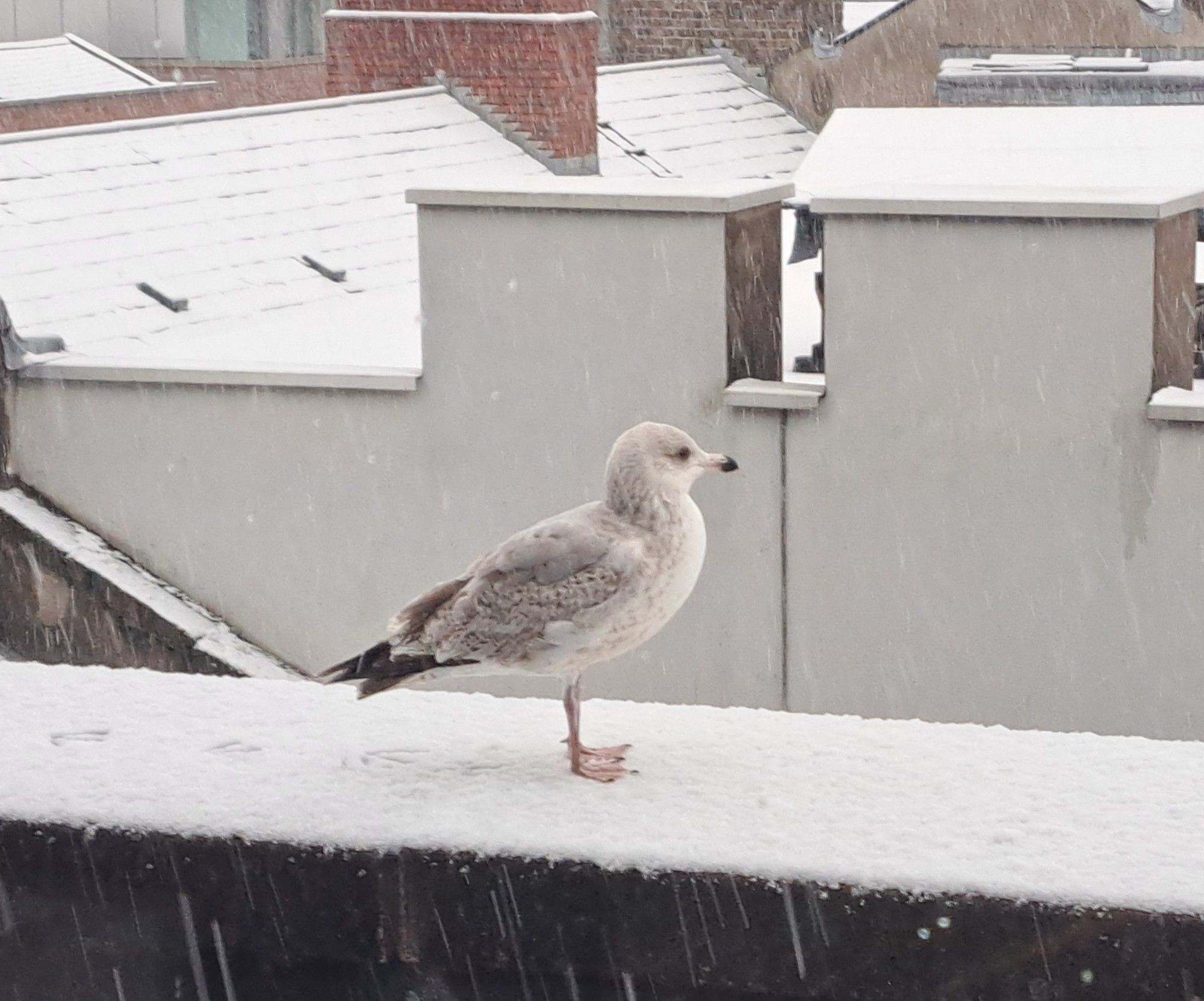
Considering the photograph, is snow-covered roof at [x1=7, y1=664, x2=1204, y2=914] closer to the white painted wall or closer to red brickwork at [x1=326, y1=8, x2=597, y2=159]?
the white painted wall

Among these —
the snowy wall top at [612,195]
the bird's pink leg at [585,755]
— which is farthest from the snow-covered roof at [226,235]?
the bird's pink leg at [585,755]

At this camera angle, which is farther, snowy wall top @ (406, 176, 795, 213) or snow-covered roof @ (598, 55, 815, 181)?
snow-covered roof @ (598, 55, 815, 181)

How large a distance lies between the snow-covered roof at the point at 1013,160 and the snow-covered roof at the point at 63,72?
14447mm

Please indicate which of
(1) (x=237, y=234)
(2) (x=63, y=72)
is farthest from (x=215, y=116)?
(2) (x=63, y=72)

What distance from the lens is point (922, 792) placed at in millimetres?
3359

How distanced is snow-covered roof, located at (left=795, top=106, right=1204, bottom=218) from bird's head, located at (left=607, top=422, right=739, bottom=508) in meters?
6.71

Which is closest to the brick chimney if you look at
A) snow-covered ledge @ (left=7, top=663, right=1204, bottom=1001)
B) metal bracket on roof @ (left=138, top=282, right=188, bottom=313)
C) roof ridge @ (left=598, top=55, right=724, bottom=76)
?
roof ridge @ (left=598, top=55, right=724, bottom=76)

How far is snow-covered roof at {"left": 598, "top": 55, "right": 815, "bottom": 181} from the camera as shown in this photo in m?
19.9

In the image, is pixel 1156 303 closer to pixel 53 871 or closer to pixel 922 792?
pixel 922 792

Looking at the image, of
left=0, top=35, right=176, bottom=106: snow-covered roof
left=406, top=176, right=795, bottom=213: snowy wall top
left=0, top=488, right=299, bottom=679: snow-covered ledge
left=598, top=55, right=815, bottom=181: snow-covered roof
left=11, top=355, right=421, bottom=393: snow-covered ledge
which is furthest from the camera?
left=0, top=35, right=176, bottom=106: snow-covered roof

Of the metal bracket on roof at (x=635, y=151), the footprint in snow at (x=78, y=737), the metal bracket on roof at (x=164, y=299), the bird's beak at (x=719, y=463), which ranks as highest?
the metal bracket on roof at (x=635, y=151)

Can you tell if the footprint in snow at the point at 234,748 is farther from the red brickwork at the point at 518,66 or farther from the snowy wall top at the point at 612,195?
the red brickwork at the point at 518,66

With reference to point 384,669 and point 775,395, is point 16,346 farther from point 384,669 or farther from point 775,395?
point 384,669

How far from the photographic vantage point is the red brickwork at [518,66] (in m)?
18.5
